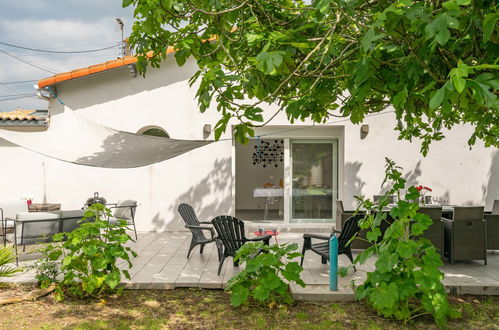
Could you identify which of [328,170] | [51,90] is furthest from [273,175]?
[51,90]

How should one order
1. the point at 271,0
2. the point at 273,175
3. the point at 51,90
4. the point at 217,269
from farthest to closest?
the point at 273,175 < the point at 51,90 < the point at 217,269 < the point at 271,0

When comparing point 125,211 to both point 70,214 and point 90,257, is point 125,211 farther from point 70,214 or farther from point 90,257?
point 90,257

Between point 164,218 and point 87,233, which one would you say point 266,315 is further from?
point 164,218

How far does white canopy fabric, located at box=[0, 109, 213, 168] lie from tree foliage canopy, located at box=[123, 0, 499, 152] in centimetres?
211

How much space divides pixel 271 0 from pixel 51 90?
260 inches

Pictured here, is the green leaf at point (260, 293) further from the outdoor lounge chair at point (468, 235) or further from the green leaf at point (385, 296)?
the outdoor lounge chair at point (468, 235)

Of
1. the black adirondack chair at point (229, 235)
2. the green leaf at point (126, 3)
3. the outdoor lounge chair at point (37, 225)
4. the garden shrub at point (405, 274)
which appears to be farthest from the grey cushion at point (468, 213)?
the outdoor lounge chair at point (37, 225)

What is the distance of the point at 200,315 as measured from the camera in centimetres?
406

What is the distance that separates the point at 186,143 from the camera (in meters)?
5.89

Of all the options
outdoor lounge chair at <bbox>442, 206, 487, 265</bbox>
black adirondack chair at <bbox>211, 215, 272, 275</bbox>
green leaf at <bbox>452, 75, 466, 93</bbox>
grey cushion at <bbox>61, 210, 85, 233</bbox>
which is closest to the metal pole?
black adirondack chair at <bbox>211, 215, 272, 275</bbox>

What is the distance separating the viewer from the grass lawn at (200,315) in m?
3.79

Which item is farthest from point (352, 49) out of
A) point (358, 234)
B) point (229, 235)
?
point (358, 234)

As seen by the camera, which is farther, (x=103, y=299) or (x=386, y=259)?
(x=103, y=299)

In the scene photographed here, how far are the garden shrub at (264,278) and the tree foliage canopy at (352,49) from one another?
138cm
